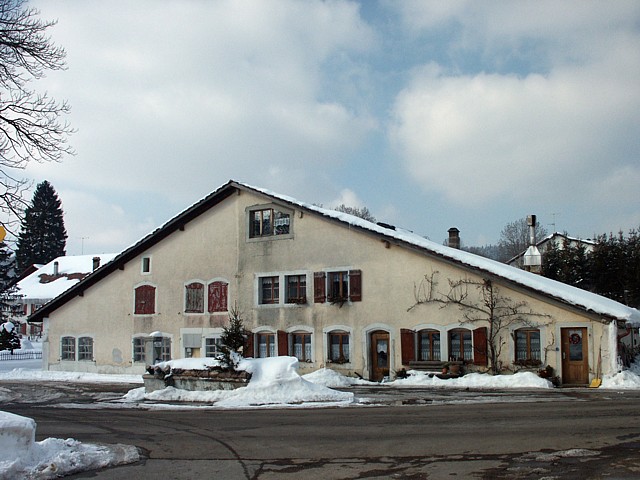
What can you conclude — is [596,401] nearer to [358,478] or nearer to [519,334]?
[519,334]

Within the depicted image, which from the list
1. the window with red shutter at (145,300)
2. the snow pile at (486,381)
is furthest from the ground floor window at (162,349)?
the snow pile at (486,381)

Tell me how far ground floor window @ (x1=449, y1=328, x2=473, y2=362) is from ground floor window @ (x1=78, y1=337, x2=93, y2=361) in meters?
18.7

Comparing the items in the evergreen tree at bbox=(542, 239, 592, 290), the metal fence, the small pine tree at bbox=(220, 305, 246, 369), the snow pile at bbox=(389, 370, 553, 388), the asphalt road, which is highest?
the evergreen tree at bbox=(542, 239, 592, 290)

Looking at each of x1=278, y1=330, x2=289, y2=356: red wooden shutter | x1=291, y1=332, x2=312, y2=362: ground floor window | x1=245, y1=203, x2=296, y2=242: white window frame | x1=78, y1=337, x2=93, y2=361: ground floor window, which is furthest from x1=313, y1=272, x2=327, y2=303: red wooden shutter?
x1=78, y1=337, x2=93, y2=361: ground floor window

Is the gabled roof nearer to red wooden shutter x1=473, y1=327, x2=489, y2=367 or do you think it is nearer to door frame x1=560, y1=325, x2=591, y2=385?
door frame x1=560, y1=325, x2=591, y2=385

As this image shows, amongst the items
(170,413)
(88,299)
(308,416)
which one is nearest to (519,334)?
(308,416)

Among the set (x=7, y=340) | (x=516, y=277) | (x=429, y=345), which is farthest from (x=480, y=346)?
(x=7, y=340)

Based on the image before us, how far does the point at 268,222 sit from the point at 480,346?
36.1ft

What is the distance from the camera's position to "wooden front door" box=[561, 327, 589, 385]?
2253 centimetres

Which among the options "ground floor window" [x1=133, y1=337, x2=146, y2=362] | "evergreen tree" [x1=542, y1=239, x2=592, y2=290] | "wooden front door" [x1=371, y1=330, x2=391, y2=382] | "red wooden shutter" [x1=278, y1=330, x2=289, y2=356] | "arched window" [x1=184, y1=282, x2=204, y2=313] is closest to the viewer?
"wooden front door" [x1=371, y1=330, x2=391, y2=382]

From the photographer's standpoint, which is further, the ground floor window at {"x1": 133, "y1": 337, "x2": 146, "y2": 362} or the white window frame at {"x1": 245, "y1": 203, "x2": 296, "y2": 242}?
the ground floor window at {"x1": 133, "y1": 337, "x2": 146, "y2": 362}

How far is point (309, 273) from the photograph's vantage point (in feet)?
93.2

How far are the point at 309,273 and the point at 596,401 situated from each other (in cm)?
1418

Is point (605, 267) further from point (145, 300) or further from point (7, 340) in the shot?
point (7, 340)
